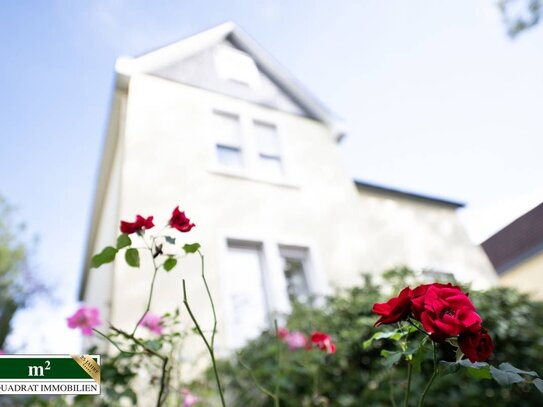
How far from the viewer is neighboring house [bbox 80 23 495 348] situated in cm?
394

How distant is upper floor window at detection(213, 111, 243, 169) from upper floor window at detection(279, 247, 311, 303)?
1413 millimetres

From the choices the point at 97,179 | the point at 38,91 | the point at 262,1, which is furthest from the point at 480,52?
the point at 97,179

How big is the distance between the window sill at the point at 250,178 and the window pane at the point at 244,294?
95 centimetres

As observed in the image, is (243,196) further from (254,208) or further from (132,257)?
(132,257)

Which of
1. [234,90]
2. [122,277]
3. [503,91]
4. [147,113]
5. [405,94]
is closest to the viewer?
[503,91]

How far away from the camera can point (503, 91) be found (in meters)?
1.70

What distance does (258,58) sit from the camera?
21.8ft

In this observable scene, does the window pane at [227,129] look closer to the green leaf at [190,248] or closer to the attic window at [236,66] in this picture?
the attic window at [236,66]

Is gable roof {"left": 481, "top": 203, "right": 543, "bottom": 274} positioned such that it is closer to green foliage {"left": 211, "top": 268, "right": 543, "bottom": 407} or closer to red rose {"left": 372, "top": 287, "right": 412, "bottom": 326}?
green foliage {"left": 211, "top": 268, "right": 543, "bottom": 407}

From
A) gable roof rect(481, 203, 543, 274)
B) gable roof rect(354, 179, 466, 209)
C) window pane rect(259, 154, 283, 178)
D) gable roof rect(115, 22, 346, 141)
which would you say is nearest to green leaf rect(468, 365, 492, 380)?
gable roof rect(481, 203, 543, 274)

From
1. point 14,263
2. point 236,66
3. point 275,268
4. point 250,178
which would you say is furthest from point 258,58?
point 14,263

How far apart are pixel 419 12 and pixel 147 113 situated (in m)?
3.39

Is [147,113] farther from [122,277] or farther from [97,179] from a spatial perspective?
[122,277]

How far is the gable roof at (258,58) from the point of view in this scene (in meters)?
5.67
